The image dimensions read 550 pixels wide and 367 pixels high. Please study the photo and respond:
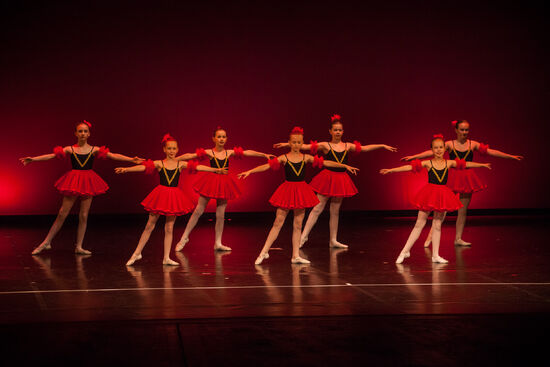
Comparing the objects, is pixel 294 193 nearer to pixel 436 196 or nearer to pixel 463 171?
pixel 436 196

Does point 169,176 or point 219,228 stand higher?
point 169,176

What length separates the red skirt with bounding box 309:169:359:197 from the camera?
272 inches

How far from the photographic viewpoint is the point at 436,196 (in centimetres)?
596

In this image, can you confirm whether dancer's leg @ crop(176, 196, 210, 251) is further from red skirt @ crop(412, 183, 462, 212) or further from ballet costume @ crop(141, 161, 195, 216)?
red skirt @ crop(412, 183, 462, 212)

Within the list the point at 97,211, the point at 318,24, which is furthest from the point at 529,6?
the point at 97,211

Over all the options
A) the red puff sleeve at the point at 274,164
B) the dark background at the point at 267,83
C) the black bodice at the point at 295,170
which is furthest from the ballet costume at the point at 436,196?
the dark background at the point at 267,83

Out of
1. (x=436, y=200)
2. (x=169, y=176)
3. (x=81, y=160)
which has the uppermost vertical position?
(x=81, y=160)

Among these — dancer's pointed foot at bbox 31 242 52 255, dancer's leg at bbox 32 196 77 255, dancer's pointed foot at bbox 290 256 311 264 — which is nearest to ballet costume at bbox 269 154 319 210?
dancer's pointed foot at bbox 290 256 311 264

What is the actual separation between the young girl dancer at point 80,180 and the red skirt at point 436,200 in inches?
102

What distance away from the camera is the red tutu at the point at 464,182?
7082mm

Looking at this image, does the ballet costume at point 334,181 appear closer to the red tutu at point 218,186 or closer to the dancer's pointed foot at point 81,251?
the red tutu at point 218,186

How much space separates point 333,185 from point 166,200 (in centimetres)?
182

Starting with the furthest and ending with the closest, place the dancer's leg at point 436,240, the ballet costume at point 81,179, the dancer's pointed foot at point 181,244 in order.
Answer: the dancer's pointed foot at point 181,244
the ballet costume at point 81,179
the dancer's leg at point 436,240

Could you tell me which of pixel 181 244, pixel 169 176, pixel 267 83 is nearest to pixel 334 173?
pixel 181 244
